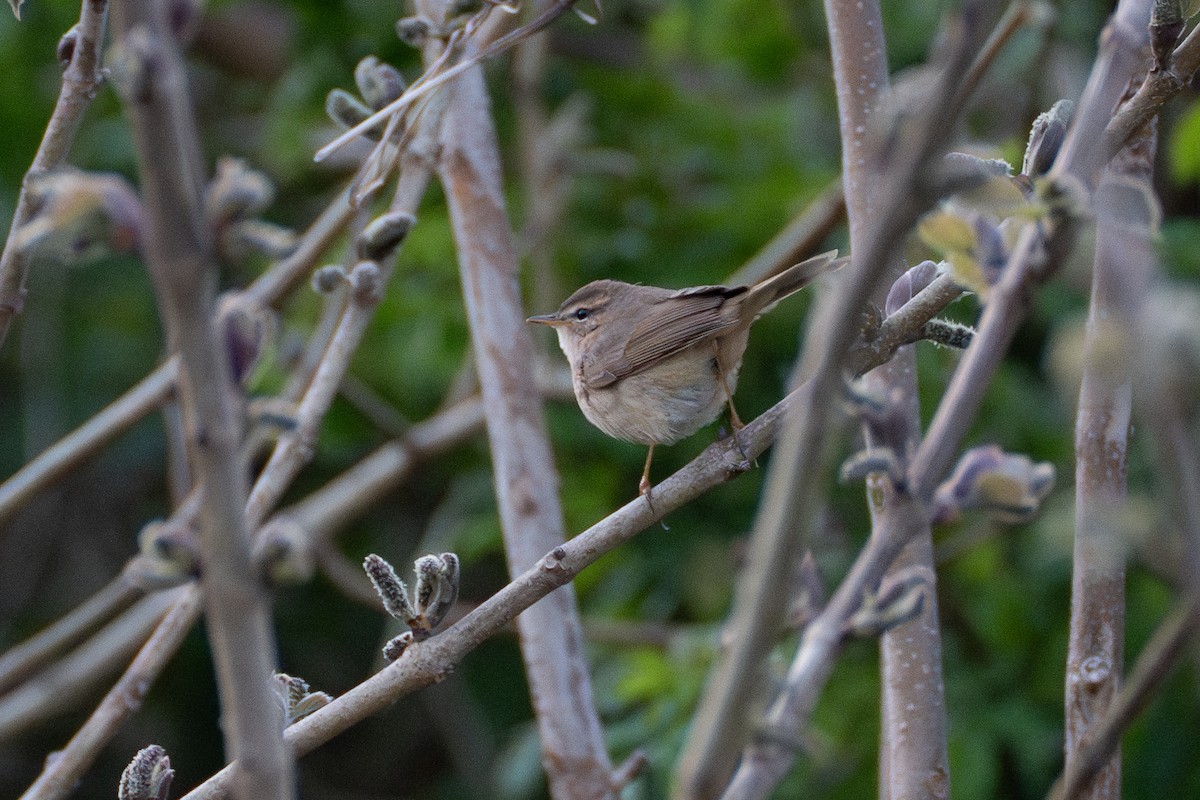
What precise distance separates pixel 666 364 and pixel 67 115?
1.72 m

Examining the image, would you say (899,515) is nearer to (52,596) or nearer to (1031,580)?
(1031,580)

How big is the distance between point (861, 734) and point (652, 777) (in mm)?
757

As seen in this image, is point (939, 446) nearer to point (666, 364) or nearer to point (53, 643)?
point (666, 364)

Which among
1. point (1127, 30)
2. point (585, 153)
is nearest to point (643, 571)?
point (585, 153)

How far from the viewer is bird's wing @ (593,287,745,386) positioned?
2.98 m

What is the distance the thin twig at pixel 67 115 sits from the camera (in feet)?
5.91

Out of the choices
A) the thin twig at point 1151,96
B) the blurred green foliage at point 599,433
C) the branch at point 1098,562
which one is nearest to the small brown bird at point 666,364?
the blurred green foliage at point 599,433

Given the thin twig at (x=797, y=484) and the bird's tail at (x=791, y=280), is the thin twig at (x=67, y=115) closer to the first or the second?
the bird's tail at (x=791, y=280)

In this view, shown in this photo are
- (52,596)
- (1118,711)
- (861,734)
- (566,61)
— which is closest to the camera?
(1118,711)

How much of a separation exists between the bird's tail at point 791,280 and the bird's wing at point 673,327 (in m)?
0.17

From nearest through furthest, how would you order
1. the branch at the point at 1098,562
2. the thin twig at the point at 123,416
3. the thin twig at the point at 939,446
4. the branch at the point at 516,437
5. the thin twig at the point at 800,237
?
the thin twig at the point at 939,446
the branch at the point at 1098,562
the branch at the point at 516,437
the thin twig at the point at 123,416
the thin twig at the point at 800,237

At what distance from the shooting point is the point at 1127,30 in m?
1.15

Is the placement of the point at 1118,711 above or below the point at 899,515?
below

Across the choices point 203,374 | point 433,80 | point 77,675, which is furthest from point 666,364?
point 77,675
